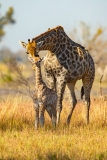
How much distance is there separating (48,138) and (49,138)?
0.06ft

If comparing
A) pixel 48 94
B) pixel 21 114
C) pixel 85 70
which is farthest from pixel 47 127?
pixel 85 70

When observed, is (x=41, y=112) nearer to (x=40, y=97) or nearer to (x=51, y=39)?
(x=40, y=97)

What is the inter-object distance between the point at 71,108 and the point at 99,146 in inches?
159

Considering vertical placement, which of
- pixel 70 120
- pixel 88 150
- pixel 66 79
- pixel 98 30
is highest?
pixel 98 30

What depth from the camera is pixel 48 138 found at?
32.2 feet

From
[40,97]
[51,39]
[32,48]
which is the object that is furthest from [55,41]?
[40,97]

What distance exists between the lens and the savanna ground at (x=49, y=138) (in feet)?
27.9

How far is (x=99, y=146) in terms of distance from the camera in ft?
30.5

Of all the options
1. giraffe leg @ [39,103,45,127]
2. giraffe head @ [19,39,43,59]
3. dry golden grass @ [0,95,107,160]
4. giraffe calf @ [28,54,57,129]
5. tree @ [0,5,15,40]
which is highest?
tree @ [0,5,15,40]

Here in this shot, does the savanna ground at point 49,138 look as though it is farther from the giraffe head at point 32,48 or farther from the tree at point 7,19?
the tree at point 7,19

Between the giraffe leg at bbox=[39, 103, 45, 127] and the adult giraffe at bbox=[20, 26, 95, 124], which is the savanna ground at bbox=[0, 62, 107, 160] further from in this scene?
the adult giraffe at bbox=[20, 26, 95, 124]

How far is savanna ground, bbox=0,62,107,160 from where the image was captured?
8.51m

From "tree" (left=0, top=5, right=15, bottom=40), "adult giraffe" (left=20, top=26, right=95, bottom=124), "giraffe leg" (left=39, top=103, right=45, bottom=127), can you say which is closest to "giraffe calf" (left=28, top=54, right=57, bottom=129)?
"giraffe leg" (left=39, top=103, right=45, bottom=127)

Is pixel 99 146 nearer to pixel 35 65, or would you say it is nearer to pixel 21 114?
pixel 35 65
